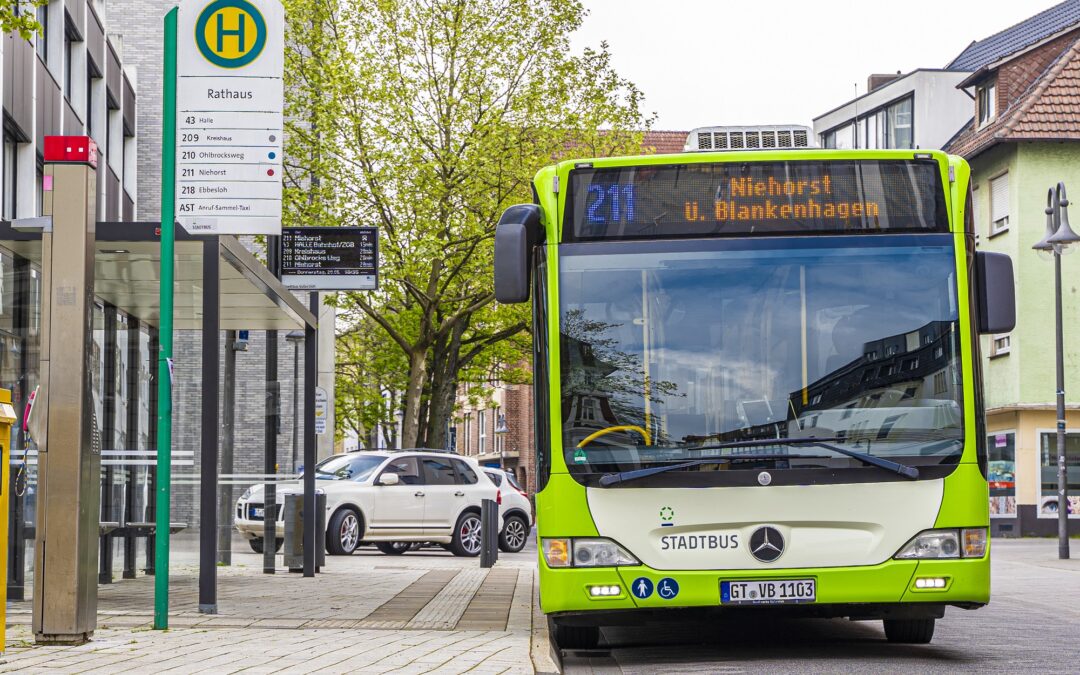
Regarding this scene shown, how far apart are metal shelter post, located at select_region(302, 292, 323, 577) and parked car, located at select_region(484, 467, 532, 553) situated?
355 inches

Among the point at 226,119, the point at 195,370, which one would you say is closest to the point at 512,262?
the point at 226,119

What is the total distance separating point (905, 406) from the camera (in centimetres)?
909

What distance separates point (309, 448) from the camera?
1741 cm

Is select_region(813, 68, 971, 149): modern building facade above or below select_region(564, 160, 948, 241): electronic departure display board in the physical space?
above

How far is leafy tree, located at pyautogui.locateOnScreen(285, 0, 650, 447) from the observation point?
3169 centimetres

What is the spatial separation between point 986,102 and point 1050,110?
125 inches

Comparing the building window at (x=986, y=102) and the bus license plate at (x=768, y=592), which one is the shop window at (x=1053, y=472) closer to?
the building window at (x=986, y=102)

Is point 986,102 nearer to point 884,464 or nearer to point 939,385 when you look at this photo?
point 939,385

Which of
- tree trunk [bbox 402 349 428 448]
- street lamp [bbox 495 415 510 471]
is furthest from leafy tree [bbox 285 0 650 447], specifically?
street lamp [bbox 495 415 510 471]

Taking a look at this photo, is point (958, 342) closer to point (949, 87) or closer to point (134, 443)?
point (134, 443)

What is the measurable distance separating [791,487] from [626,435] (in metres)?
0.98

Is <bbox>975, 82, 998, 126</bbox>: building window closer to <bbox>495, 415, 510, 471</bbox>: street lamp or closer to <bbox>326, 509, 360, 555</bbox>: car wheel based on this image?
<bbox>326, 509, 360, 555</bbox>: car wheel

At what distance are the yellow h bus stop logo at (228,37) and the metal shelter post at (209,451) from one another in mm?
1573

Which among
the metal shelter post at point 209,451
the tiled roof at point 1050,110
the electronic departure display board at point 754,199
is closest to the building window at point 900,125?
the tiled roof at point 1050,110
